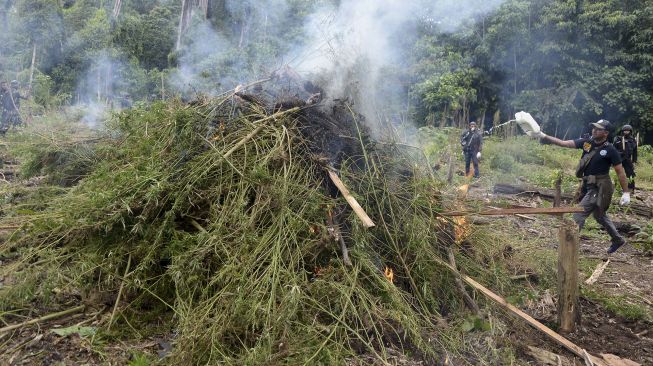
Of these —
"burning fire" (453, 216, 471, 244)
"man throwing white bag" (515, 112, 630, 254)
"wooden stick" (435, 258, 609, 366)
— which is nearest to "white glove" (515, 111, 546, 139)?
"man throwing white bag" (515, 112, 630, 254)

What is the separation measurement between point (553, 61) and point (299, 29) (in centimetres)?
1331

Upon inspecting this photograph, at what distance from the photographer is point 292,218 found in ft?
12.4

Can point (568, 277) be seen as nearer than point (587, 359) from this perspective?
No

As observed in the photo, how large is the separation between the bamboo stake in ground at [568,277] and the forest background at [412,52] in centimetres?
283

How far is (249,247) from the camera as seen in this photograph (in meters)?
3.65

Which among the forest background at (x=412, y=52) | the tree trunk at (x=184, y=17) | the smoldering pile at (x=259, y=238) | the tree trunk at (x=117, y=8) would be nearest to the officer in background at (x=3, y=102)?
the forest background at (x=412, y=52)

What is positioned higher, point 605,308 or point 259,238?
point 259,238

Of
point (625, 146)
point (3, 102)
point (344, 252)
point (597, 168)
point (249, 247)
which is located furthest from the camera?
point (3, 102)

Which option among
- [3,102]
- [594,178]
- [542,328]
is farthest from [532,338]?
[3,102]

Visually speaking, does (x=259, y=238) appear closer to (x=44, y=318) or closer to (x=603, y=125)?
(x=44, y=318)

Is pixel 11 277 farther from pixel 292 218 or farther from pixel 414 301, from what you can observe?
pixel 414 301

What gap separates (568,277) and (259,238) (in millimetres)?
2332

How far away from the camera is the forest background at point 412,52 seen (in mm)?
8789

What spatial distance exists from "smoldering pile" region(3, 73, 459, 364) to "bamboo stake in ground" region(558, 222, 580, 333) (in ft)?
2.67
